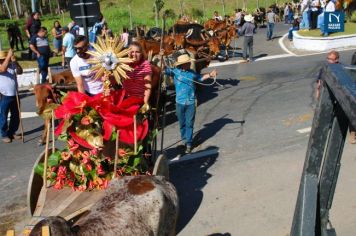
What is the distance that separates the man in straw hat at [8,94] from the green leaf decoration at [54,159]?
436cm

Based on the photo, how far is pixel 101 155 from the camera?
5.35 m

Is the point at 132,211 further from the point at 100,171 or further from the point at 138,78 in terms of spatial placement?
the point at 138,78

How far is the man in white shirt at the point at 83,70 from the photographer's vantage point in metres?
6.57

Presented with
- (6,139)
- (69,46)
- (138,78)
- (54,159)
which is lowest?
(6,139)

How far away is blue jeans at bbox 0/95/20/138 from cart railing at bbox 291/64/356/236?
27.3 ft

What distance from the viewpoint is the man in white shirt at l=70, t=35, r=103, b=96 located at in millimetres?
6572

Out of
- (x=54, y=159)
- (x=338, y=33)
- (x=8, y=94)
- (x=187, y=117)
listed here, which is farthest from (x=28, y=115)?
(x=338, y=33)

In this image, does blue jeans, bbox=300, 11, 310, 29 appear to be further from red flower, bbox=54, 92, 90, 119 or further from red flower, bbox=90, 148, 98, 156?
red flower, bbox=90, 148, 98, 156

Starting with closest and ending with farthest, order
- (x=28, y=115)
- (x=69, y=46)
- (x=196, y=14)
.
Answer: (x=28, y=115) → (x=69, y=46) → (x=196, y=14)

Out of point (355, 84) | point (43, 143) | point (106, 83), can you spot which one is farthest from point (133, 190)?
point (43, 143)

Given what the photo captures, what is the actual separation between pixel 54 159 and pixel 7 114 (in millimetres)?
4800

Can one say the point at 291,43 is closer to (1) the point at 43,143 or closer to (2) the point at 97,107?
(1) the point at 43,143

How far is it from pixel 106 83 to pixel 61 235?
268cm

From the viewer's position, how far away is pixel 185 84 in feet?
25.6
